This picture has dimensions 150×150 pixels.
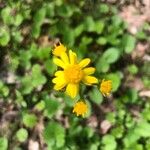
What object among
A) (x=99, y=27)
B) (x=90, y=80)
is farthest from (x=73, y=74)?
(x=99, y=27)

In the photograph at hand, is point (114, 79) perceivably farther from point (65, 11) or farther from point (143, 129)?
point (65, 11)

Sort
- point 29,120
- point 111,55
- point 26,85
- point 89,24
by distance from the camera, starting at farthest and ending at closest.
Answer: point 89,24, point 111,55, point 26,85, point 29,120

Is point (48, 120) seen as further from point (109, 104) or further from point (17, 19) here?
point (17, 19)

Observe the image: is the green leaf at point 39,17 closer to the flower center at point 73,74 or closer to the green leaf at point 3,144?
the green leaf at point 3,144

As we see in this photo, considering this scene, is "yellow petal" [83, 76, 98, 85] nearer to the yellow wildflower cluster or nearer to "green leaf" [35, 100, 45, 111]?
the yellow wildflower cluster

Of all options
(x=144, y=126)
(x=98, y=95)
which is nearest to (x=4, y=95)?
(x=98, y=95)

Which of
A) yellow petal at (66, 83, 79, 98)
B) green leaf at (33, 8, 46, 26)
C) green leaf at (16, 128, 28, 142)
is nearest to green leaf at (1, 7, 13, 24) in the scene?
green leaf at (33, 8, 46, 26)

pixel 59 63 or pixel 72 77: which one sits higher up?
pixel 59 63
